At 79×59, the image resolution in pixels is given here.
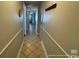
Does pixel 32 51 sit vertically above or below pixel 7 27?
below

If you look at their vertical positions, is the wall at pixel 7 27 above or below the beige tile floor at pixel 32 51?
above

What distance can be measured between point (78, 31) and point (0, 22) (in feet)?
2.94

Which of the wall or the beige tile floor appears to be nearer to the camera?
the wall

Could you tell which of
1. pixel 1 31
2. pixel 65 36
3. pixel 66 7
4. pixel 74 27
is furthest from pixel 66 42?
pixel 1 31

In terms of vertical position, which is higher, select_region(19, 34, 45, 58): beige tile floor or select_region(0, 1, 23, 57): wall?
select_region(0, 1, 23, 57): wall

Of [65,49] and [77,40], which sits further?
[65,49]

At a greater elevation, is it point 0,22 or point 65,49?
point 0,22

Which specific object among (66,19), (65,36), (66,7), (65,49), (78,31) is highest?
(66,7)

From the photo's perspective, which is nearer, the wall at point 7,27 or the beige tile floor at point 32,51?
the wall at point 7,27

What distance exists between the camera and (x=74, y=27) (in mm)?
1448

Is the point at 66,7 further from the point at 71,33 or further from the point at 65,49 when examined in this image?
the point at 65,49

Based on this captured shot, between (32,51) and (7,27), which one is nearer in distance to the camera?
(7,27)

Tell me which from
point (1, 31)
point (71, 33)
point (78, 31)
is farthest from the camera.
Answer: point (1, 31)

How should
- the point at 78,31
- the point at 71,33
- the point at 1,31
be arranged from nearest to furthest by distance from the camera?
the point at 78,31, the point at 71,33, the point at 1,31
